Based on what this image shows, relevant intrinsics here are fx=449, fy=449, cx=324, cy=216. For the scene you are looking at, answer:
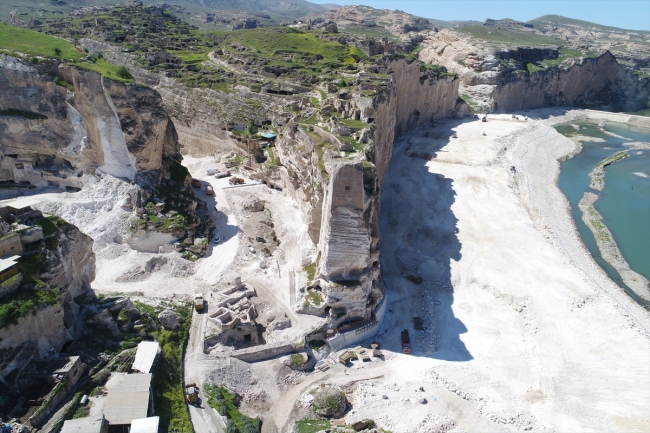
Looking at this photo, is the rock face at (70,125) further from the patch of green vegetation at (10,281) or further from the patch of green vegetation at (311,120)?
the patch of green vegetation at (10,281)

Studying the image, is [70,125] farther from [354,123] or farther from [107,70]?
[354,123]

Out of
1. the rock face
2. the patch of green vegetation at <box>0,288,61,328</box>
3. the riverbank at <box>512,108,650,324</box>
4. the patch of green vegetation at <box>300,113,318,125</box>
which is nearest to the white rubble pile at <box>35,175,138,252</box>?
the rock face

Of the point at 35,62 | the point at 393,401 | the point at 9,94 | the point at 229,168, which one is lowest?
the point at 393,401

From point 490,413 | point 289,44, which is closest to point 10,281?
point 490,413

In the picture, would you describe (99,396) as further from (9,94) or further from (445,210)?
(445,210)

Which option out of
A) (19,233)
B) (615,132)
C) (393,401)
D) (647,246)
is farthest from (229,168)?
(615,132)

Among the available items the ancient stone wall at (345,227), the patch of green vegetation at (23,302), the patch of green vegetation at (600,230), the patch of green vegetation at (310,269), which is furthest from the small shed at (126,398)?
the patch of green vegetation at (600,230)

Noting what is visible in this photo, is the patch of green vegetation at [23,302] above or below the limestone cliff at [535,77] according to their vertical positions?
below
